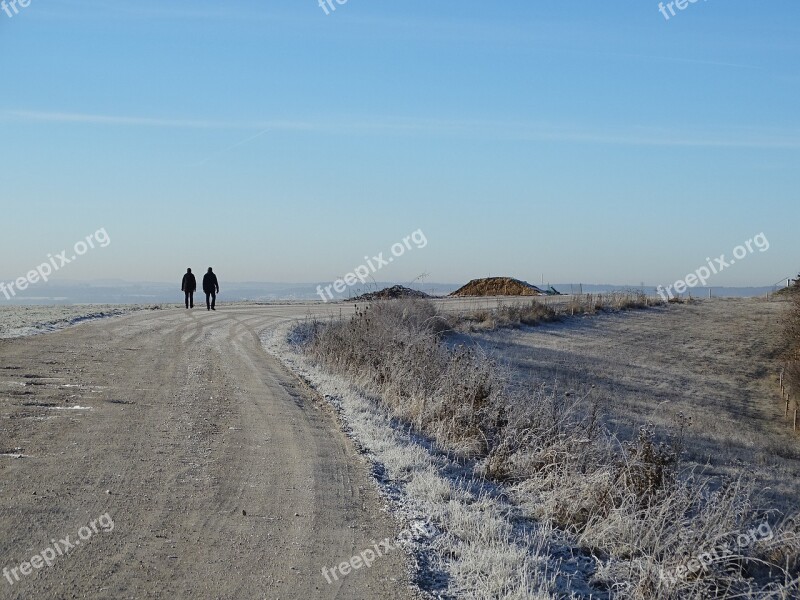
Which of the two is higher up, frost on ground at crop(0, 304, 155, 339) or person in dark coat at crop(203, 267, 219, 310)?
person in dark coat at crop(203, 267, 219, 310)

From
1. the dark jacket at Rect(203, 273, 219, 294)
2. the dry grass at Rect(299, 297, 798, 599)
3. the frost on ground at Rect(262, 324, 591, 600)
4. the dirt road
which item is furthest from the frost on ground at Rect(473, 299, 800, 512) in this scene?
the dark jacket at Rect(203, 273, 219, 294)

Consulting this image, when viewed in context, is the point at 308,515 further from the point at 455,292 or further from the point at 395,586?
the point at 455,292

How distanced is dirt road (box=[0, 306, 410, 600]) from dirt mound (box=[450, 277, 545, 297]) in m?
44.7

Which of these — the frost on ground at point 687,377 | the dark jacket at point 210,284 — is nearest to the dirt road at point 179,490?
the frost on ground at point 687,377

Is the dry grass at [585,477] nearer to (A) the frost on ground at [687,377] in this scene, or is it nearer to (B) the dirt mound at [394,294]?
(A) the frost on ground at [687,377]

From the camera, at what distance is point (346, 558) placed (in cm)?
608

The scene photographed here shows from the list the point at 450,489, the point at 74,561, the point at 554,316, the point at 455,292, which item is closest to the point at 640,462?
the point at 450,489

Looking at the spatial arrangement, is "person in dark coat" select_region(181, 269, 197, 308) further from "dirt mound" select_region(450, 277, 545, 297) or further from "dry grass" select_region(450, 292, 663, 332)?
"dirt mound" select_region(450, 277, 545, 297)

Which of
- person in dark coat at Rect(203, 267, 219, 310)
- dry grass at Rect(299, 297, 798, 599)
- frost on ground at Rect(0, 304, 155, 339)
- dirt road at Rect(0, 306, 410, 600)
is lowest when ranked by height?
dry grass at Rect(299, 297, 798, 599)

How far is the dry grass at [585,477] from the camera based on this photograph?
700cm

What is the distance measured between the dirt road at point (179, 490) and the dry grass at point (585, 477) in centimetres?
190

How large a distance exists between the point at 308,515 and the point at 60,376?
8261mm

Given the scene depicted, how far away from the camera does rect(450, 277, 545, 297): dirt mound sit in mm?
57938

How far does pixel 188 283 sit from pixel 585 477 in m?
27.1
